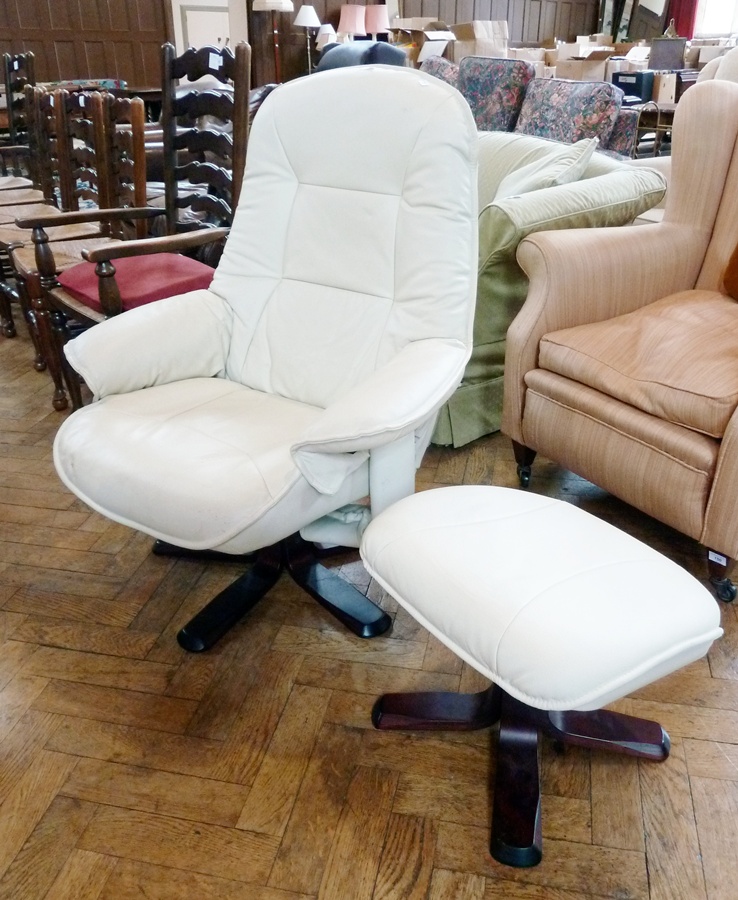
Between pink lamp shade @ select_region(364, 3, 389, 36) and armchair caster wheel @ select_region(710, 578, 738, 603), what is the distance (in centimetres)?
685

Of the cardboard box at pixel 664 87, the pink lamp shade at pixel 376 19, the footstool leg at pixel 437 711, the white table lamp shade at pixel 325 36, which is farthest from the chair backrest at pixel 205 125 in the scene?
the pink lamp shade at pixel 376 19

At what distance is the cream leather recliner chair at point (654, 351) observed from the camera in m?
1.47

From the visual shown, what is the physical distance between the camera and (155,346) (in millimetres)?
1512

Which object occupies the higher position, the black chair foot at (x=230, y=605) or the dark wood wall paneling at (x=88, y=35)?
the dark wood wall paneling at (x=88, y=35)

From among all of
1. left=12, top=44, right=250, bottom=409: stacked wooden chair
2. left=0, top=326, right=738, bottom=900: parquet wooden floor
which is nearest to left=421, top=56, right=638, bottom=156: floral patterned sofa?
left=12, top=44, right=250, bottom=409: stacked wooden chair

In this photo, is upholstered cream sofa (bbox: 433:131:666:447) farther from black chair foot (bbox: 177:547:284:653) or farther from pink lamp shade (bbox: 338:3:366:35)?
pink lamp shade (bbox: 338:3:366:35)

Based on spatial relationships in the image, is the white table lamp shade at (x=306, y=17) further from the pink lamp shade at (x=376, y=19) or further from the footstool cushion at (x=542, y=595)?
the footstool cushion at (x=542, y=595)

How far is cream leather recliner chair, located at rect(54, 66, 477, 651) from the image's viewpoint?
1.17 m

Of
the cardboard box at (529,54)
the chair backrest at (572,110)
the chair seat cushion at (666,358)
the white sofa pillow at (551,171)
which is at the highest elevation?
the cardboard box at (529,54)

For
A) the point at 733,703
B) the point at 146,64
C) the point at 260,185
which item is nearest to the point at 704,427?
the point at 733,703

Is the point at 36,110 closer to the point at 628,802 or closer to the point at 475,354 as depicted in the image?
the point at 475,354

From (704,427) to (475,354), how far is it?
78 centimetres

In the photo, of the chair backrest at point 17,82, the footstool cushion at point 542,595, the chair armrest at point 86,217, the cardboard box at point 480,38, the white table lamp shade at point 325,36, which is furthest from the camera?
the white table lamp shade at point 325,36

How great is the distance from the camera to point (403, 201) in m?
1.42
